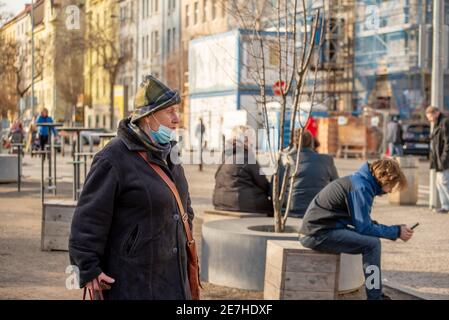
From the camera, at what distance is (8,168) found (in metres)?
22.2

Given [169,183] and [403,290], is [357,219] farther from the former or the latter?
[169,183]

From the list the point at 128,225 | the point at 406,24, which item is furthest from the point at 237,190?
the point at 406,24

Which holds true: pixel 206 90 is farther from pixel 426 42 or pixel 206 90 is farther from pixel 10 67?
pixel 426 42

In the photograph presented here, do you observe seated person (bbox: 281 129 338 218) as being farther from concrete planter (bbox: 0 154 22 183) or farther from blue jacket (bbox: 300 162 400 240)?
concrete planter (bbox: 0 154 22 183)

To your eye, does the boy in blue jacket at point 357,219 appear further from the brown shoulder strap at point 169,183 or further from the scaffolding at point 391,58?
the scaffolding at point 391,58

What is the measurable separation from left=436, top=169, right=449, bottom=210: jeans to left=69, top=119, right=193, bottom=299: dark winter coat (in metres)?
12.2

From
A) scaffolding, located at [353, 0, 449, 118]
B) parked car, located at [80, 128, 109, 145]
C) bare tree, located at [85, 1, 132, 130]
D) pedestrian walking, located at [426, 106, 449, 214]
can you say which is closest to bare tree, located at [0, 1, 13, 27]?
parked car, located at [80, 128, 109, 145]

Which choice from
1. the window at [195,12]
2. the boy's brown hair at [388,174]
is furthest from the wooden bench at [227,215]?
the window at [195,12]

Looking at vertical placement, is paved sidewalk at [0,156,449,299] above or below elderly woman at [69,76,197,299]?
below

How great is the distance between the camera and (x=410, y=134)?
38.2 meters

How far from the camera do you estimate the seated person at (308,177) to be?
10.7 meters

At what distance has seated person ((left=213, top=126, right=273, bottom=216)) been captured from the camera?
10797mm

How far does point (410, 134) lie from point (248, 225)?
29.8m

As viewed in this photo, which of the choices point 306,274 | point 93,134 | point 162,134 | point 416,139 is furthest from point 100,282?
point 93,134
